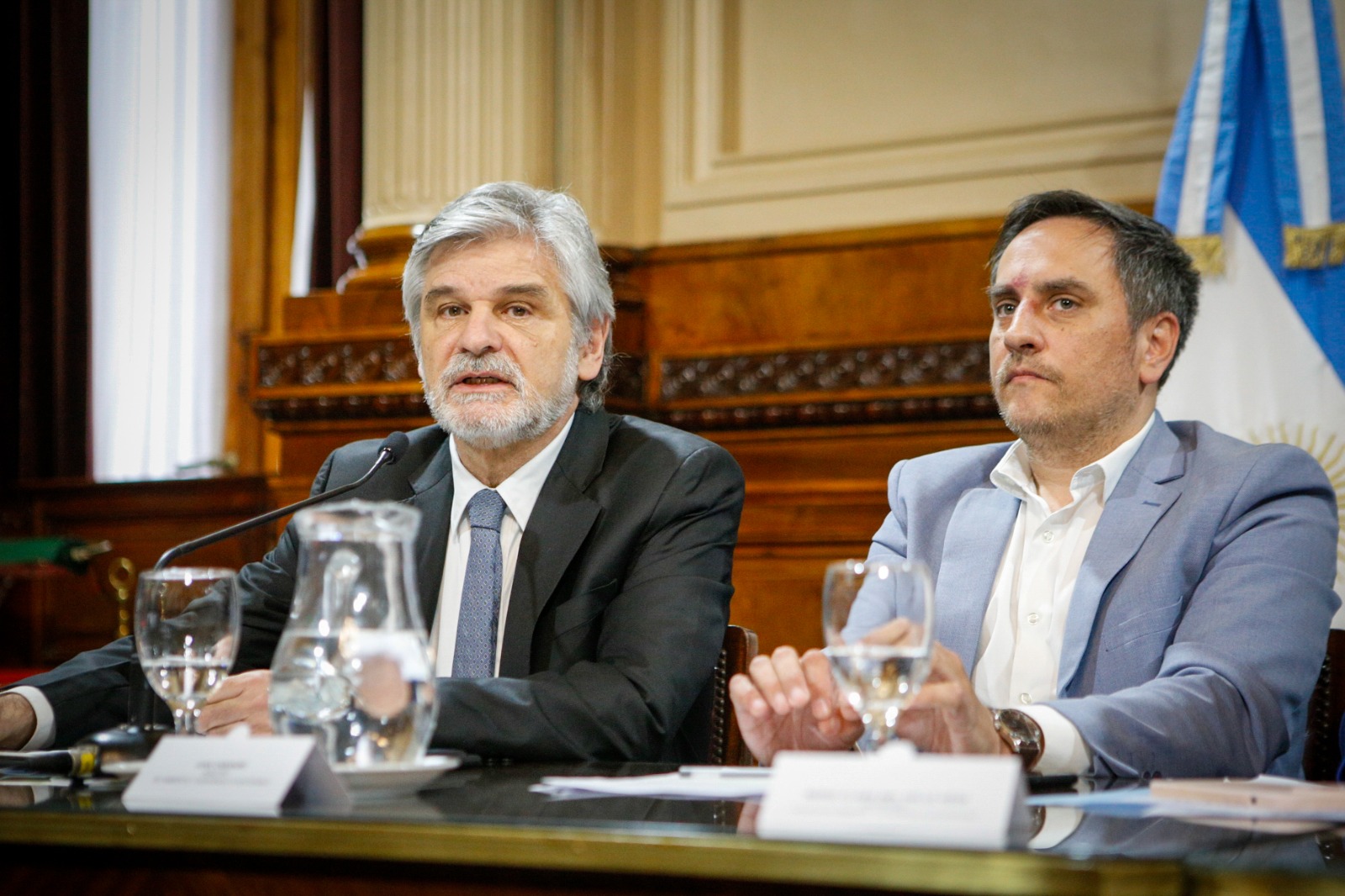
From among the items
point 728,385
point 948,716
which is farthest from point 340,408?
point 948,716

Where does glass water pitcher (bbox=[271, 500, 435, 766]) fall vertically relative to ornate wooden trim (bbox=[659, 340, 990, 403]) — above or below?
below

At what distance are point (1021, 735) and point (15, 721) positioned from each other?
3.93 ft

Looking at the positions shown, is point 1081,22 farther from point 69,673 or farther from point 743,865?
point 743,865

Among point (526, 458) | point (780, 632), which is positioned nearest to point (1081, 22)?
point (780, 632)

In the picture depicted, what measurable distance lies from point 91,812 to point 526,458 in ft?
4.14

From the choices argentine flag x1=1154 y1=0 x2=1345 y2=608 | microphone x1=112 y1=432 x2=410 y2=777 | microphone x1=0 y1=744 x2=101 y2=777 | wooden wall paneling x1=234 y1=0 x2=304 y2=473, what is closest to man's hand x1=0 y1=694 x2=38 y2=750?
microphone x1=0 y1=744 x2=101 y2=777

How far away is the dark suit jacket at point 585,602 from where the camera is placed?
171 centimetres

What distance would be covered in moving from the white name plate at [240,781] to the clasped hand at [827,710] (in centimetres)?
50

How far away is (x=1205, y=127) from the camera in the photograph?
311 cm

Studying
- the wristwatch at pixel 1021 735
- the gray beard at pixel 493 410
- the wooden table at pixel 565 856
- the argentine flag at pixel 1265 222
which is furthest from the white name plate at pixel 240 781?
the argentine flag at pixel 1265 222

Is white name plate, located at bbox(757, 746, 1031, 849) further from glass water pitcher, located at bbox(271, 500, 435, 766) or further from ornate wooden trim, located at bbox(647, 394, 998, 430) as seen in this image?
ornate wooden trim, located at bbox(647, 394, 998, 430)

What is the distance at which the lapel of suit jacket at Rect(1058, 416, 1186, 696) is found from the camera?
1963 mm

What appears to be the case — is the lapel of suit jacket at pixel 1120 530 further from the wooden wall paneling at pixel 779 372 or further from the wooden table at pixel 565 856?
the wooden wall paneling at pixel 779 372

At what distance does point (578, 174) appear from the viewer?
3.93 metres
